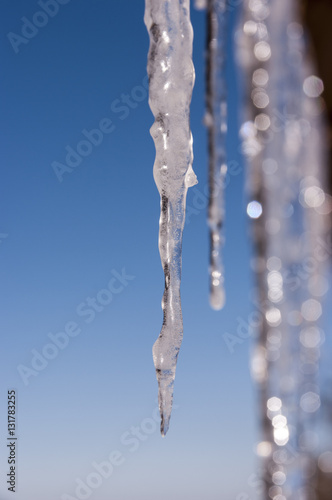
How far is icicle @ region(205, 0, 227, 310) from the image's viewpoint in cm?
209

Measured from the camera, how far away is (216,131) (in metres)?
2.18

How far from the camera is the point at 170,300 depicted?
7.31ft

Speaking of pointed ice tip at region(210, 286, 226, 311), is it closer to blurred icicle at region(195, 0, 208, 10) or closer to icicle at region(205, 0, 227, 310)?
icicle at region(205, 0, 227, 310)

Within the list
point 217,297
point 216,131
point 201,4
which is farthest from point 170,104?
point 217,297

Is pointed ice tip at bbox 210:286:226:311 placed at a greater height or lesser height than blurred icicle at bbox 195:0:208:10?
lesser

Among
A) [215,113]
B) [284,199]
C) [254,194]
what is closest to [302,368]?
[284,199]

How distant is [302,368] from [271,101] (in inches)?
54.7

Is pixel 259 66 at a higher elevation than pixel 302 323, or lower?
higher

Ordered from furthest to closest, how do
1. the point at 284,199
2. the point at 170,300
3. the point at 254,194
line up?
the point at 284,199 → the point at 170,300 → the point at 254,194

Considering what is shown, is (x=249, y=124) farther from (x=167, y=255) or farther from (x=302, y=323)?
(x=302, y=323)

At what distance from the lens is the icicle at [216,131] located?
2094 millimetres

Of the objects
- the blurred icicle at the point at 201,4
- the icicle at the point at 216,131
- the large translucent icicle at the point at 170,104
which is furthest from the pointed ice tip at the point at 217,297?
the blurred icicle at the point at 201,4

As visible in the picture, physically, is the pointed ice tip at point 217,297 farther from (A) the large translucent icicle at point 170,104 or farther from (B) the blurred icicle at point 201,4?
(B) the blurred icicle at point 201,4

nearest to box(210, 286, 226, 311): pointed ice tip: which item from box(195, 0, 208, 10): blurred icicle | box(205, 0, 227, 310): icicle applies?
box(205, 0, 227, 310): icicle
